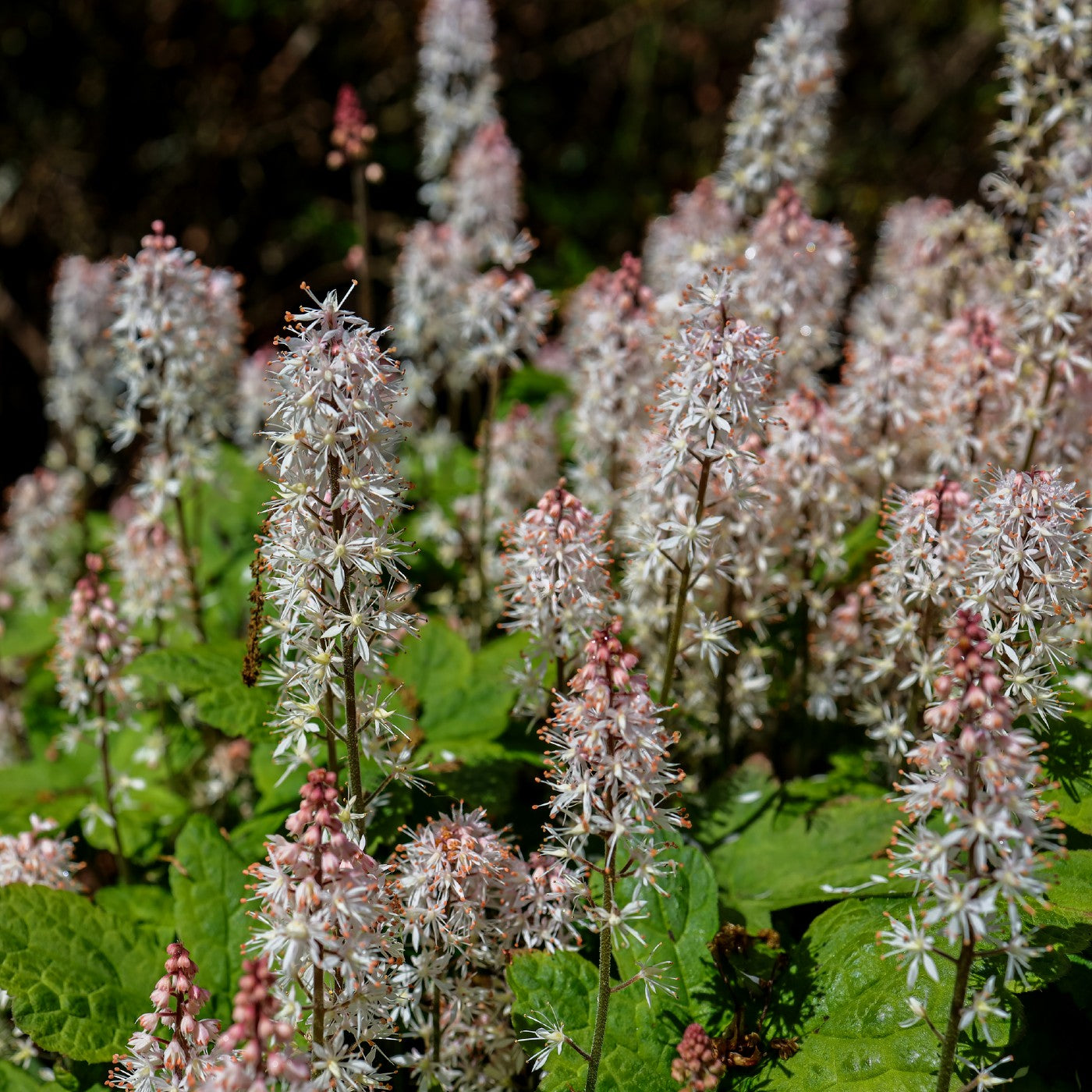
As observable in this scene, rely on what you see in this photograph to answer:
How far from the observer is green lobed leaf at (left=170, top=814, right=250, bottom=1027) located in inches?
127

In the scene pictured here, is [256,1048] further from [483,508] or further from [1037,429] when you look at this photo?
[1037,429]

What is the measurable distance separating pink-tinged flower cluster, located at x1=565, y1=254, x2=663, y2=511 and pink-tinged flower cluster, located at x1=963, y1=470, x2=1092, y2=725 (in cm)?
147

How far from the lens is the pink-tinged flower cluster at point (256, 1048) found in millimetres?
2047

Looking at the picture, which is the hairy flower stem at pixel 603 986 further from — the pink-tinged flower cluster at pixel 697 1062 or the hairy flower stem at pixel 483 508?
the hairy flower stem at pixel 483 508

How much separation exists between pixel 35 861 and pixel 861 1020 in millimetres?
2643

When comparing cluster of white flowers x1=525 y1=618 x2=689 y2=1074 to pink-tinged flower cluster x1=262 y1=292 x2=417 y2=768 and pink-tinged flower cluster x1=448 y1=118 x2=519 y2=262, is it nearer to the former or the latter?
pink-tinged flower cluster x1=262 y1=292 x2=417 y2=768

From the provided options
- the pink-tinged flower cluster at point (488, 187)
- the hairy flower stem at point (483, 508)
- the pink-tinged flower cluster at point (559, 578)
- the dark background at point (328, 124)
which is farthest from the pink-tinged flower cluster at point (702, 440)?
the dark background at point (328, 124)

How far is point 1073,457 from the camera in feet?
13.6

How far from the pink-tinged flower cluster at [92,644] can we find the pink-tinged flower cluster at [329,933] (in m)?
1.71

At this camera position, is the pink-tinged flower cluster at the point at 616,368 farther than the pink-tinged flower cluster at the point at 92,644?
Yes

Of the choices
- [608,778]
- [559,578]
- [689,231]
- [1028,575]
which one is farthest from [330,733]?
[689,231]

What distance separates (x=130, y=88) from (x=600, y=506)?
8665mm

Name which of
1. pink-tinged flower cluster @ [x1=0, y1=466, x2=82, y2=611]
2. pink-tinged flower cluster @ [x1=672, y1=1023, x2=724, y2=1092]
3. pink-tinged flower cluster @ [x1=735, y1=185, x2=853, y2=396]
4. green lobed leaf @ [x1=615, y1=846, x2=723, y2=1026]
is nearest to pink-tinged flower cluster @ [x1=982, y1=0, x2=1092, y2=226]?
pink-tinged flower cluster @ [x1=735, y1=185, x2=853, y2=396]

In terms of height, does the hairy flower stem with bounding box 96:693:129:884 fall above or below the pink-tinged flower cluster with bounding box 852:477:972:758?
below
